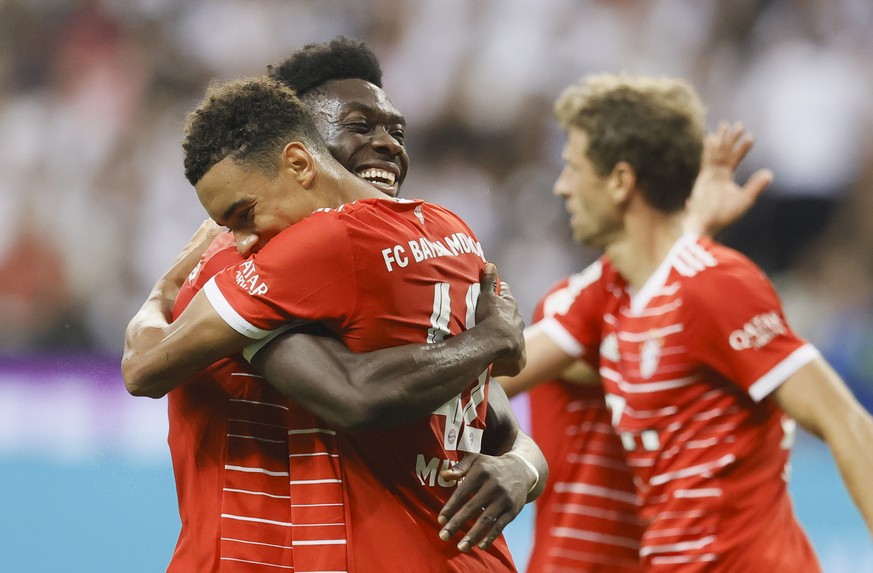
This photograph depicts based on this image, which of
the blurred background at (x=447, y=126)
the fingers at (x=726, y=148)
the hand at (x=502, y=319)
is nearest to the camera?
the hand at (x=502, y=319)

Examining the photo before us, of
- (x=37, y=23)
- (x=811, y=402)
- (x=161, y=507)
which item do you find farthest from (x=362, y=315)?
(x=37, y=23)

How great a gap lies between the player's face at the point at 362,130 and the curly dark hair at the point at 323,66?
0.04m

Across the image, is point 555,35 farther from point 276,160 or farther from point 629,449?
point 276,160

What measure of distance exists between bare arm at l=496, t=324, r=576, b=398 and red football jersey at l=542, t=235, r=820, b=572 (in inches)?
13.6

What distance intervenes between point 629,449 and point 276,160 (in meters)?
1.74

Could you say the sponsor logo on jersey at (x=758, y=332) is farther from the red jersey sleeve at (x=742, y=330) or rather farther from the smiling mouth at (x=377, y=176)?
the smiling mouth at (x=377, y=176)

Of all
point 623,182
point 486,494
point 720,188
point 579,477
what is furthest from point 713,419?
point 720,188

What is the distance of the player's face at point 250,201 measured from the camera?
8.52 feet

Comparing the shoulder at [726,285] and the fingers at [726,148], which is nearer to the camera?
the shoulder at [726,285]

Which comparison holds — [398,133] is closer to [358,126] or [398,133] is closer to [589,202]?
[358,126]

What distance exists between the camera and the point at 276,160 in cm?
264

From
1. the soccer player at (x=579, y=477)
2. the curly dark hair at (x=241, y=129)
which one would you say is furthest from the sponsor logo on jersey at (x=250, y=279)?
the soccer player at (x=579, y=477)

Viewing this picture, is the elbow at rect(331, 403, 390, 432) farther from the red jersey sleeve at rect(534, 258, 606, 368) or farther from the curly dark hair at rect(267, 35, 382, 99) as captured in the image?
the red jersey sleeve at rect(534, 258, 606, 368)

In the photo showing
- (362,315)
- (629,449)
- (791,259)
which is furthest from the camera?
(791,259)
